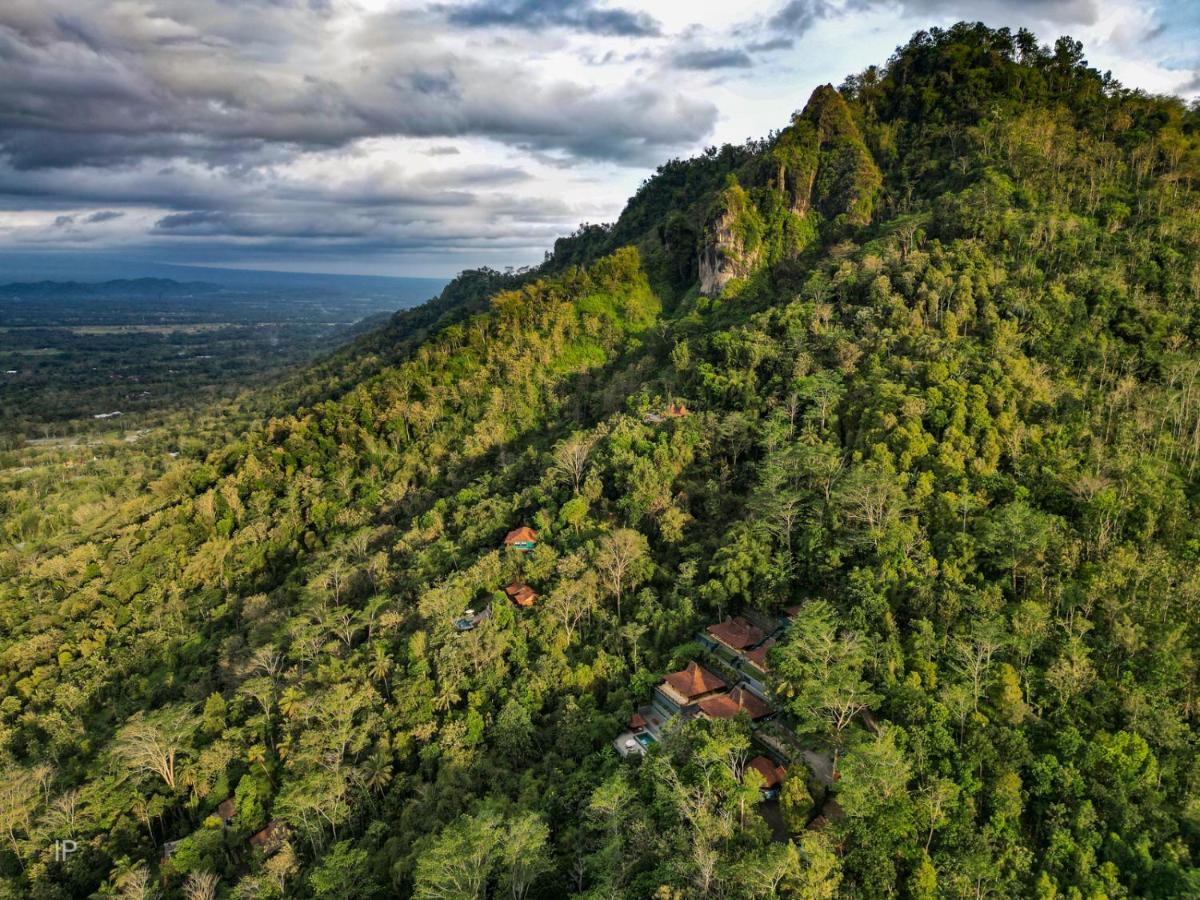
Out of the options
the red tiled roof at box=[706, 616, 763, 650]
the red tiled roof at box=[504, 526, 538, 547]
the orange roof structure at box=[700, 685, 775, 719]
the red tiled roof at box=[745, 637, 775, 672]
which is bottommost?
the orange roof structure at box=[700, 685, 775, 719]

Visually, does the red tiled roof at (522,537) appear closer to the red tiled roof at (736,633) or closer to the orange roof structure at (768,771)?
the red tiled roof at (736,633)

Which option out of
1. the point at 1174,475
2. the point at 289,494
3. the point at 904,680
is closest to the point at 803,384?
the point at 1174,475

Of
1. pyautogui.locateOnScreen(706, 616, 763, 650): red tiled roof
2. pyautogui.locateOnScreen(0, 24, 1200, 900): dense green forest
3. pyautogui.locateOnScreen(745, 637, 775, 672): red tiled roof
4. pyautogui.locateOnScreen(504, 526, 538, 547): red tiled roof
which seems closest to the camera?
pyautogui.locateOnScreen(0, 24, 1200, 900): dense green forest

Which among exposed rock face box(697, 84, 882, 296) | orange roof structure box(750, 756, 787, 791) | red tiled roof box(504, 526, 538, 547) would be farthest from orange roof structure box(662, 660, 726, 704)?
exposed rock face box(697, 84, 882, 296)

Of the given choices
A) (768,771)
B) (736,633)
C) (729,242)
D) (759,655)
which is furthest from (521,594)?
(729,242)

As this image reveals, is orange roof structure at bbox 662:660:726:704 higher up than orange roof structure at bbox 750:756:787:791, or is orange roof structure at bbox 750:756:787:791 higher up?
orange roof structure at bbox 662:660:726:704

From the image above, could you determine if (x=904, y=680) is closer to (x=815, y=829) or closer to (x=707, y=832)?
(x=815, y=829)

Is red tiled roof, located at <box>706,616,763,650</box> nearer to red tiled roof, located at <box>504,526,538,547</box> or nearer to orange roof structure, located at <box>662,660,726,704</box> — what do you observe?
orange roof structure, located at <box>662,660,726,704</box>

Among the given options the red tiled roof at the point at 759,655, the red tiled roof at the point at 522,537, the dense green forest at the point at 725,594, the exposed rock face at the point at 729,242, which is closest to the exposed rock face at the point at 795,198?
the exposed rock face at the point at 729,242
